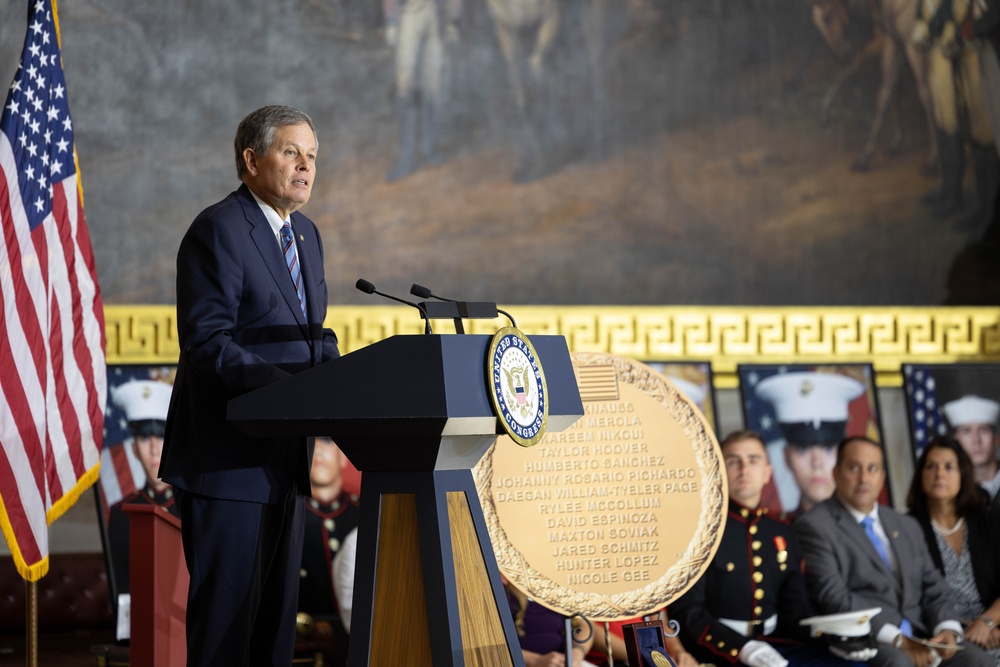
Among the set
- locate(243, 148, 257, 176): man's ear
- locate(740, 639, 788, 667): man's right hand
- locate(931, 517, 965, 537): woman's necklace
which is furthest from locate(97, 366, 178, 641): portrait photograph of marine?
locate(931, 517, 965, 537): woman's necklace

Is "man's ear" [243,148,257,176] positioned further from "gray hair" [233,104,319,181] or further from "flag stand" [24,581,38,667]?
"flag stand" [24,581,38,667]

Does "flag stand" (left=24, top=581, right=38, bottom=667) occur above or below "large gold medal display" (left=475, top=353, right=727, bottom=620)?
below

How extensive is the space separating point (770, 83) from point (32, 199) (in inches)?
186

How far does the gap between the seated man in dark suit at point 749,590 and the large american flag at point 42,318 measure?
2.69m

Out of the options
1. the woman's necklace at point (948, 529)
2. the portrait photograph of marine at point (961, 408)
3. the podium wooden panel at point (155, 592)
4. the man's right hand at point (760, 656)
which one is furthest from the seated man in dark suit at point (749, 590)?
the podium wooden panel at point (155, 592)

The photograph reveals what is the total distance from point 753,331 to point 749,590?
2.03 metres

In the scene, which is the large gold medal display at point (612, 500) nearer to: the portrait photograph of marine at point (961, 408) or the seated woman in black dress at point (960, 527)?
the seated woman in black dress at point (960, 527)

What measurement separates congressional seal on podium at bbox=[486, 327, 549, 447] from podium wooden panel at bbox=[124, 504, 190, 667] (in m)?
1.67

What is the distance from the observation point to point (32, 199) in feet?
14.7

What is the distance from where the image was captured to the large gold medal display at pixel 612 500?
386cm

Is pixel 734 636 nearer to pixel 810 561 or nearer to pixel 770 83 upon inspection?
pixel 810 561

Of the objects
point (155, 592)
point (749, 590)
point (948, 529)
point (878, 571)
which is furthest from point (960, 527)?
point (155, 592)

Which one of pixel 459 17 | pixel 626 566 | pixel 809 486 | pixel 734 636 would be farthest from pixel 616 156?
pixel 626 566

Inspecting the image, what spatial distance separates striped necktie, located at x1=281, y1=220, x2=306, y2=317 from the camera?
2820mm
